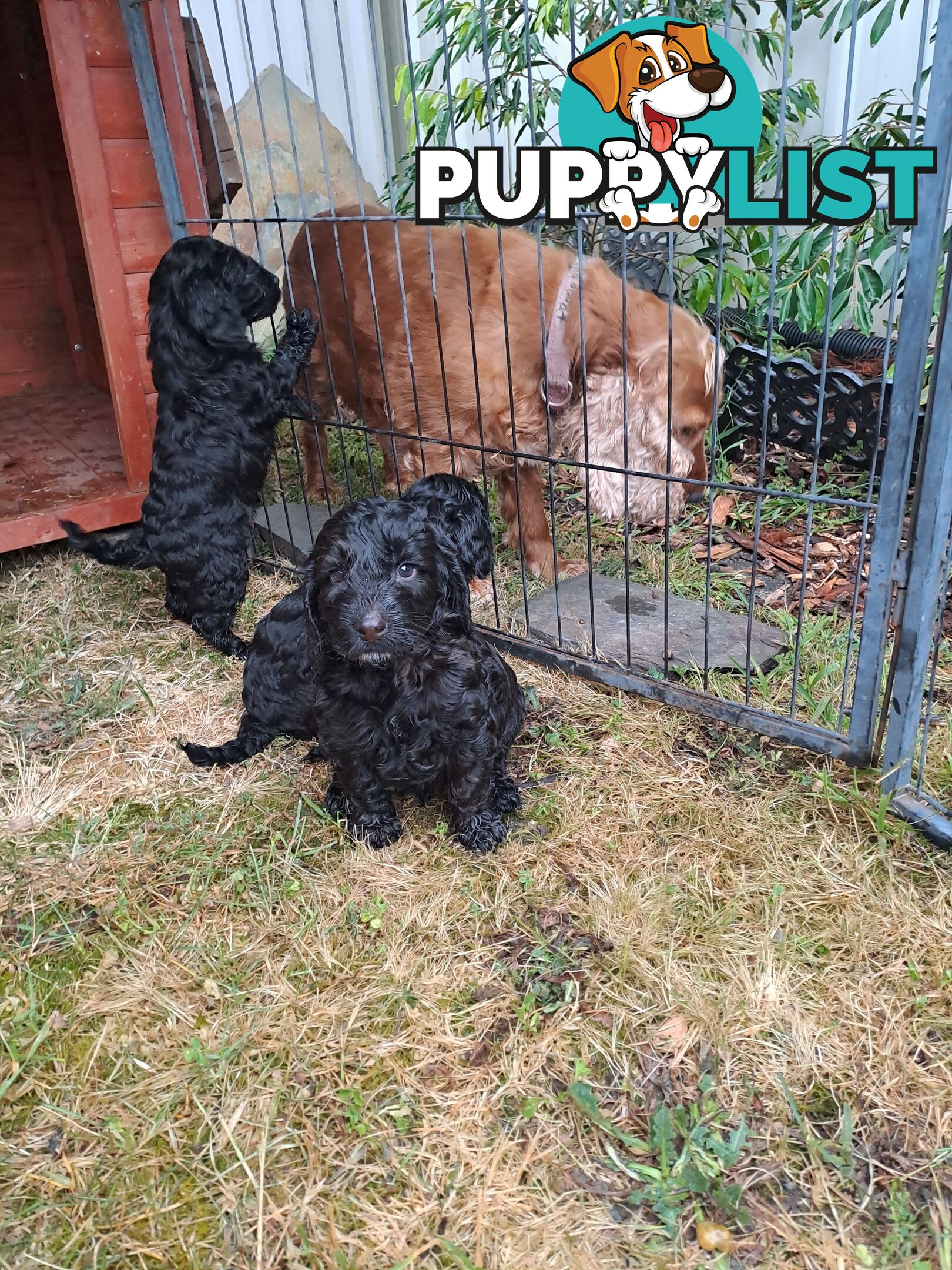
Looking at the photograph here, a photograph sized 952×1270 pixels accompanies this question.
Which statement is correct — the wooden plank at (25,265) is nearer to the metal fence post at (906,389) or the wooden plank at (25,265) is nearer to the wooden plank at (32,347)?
the wooden plank at (32,347)

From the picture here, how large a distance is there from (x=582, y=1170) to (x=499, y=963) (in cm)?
54

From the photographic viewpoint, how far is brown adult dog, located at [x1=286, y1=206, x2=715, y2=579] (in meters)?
3.44

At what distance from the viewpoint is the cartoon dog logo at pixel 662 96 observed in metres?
2.55

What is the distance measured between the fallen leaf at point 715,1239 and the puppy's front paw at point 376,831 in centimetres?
129

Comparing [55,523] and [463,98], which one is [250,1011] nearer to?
[55,523]

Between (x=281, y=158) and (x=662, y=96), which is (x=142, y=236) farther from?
(x=281, y=158)

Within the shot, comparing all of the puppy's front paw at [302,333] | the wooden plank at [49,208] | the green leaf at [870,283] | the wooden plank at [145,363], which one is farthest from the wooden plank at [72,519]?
the green leaf at [870,283]

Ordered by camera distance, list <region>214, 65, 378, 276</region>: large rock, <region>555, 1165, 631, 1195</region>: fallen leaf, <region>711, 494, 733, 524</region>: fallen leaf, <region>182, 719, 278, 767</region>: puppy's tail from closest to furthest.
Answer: <region>555, 1165, 631, 1195</region>: fallen leaf, <region>182, 719, 278, 767</region>: puppy's tail, <region>711, 494, 733, 524</region>: fallen leaf, <region>214, 65, 378, 276</region>: large rock

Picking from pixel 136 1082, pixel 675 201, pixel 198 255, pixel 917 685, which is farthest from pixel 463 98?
pixel 136 1082

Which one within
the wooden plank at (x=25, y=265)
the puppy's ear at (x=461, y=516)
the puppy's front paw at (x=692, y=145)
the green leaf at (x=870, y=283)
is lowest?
the puppy's ear at (x=461, y=516)

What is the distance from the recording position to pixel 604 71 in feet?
9.36

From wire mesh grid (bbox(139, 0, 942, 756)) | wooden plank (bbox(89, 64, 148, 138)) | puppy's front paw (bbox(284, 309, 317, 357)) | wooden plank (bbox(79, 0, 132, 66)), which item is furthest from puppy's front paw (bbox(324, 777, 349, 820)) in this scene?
wooden plank (bbox(79, 0, 132, 66))

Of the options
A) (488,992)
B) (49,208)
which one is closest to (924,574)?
(488,992)

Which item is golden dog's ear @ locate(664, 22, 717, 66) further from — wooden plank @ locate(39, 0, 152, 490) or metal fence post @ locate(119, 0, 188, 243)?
wooden plank @ locate(39, 0, 152, 490)
